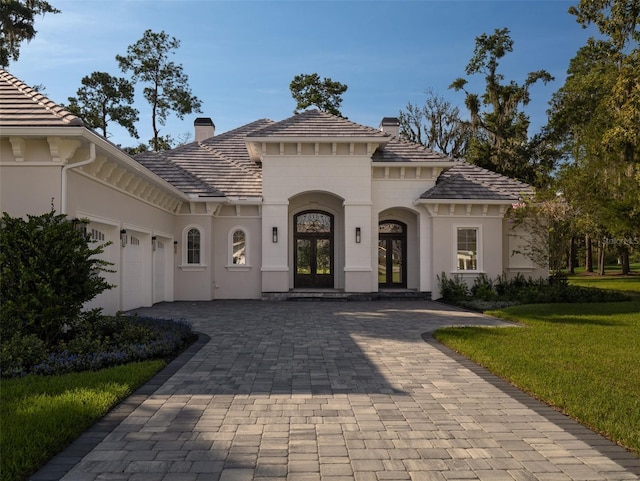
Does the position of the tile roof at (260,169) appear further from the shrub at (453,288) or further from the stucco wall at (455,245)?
the shrub at (453,288)

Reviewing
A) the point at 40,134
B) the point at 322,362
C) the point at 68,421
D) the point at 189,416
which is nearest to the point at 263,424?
the point at 189,416

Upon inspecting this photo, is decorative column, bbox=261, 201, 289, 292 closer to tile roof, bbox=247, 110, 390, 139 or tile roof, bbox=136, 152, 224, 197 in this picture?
tile roof, bbox=136, 152, 224, 197

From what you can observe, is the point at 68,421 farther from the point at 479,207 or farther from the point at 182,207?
the point at 479,207

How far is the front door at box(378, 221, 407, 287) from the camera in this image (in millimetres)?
19297

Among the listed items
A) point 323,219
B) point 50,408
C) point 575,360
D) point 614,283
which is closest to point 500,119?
point 614,283

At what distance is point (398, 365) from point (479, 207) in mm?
11926

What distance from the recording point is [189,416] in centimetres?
475

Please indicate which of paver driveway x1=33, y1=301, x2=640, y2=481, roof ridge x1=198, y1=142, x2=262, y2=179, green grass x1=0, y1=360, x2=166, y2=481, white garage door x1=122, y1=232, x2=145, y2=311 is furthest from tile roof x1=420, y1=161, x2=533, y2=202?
green grass x1=0, y1=360, x2=166, y2=481

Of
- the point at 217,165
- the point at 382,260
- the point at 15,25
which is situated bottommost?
the point at 382,260

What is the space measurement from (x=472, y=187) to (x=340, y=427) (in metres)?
14.9

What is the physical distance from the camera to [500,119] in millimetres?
29609

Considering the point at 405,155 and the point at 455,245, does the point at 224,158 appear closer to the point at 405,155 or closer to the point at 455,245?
the point at 405,155

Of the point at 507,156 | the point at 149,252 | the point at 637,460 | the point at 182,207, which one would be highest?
the point at 507,156

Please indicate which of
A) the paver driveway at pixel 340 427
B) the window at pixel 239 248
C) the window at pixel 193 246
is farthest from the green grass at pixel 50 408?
the window at pixel 239 248
